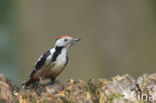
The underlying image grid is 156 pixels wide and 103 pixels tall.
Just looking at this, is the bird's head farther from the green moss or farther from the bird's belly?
the green moss

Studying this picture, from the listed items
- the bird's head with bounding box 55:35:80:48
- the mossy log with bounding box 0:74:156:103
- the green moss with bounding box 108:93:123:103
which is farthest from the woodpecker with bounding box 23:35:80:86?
the green moss with bounding box 108:93:123:103

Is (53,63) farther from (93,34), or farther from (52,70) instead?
(93,34)

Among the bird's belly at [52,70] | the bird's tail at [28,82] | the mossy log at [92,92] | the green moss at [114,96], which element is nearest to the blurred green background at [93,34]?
the bird's tail at [28,82]

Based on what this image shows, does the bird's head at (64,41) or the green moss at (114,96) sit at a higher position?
the bird's head at (64,41)

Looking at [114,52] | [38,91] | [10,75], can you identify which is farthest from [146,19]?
[10,75]

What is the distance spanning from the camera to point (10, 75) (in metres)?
13.5

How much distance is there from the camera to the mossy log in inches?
188

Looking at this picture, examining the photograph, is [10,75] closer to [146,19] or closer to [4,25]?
[4,25]

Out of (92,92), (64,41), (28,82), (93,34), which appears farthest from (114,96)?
(93,34)

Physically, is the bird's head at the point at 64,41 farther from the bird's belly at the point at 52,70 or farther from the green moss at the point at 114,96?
the green moss at the point at 114,96

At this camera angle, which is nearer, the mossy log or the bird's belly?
the mossy log

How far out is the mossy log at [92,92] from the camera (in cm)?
478

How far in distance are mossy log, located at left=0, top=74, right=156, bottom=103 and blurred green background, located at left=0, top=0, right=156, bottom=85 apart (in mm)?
2611

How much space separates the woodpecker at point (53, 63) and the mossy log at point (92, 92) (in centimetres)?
46
